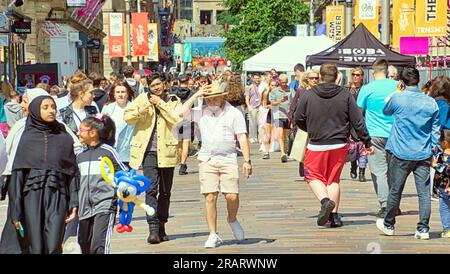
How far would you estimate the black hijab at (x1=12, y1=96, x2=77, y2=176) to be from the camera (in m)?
8.62

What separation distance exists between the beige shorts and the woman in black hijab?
228 cm

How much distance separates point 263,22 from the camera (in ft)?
166

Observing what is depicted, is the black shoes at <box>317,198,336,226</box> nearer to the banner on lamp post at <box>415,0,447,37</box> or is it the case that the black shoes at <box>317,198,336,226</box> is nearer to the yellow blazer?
the yellow blazer

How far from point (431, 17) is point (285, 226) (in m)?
14.5

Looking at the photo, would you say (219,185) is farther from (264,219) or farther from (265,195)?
(265,195)

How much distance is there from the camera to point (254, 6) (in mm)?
50688

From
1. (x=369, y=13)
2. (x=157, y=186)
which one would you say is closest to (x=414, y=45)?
(x=369, y=13)

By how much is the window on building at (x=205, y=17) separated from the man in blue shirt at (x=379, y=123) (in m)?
182

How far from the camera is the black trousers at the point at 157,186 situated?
1118 cm

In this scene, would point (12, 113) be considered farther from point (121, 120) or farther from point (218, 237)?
point (218, 237)

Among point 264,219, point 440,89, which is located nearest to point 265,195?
point 264,219

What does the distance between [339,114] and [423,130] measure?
998mm
